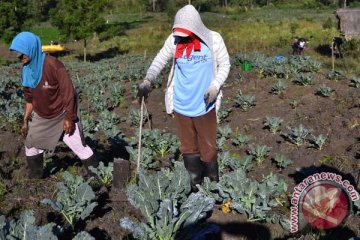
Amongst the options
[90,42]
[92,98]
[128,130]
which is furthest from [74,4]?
[128,130]

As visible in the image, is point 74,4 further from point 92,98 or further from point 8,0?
point 92,98

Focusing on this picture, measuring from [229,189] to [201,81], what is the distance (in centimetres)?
105

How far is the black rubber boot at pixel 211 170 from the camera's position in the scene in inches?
197

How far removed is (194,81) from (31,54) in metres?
1.63

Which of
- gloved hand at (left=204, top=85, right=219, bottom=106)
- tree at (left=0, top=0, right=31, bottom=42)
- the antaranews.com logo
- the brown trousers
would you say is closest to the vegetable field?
the antaranews.com logo

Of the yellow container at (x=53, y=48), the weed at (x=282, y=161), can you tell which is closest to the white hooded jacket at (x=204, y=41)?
the weed at (x=282, y=161)

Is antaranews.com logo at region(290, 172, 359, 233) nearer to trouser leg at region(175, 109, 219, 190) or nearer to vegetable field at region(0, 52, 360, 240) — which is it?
vegetable field at region(0, 52, 360, 240)

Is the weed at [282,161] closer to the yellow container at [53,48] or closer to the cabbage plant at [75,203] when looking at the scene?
the cabbage plant at [75,203]

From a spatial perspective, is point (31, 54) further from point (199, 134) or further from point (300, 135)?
point (300, 135)

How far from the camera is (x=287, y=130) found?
8.34 metres

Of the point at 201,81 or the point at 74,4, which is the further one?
the point at 74,4

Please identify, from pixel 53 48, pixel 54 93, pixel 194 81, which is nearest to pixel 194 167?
pixel 194 81

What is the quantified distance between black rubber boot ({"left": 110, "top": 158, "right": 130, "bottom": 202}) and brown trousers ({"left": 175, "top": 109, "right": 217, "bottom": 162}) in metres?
0.70

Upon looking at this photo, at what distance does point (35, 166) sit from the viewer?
5512 millimetres
